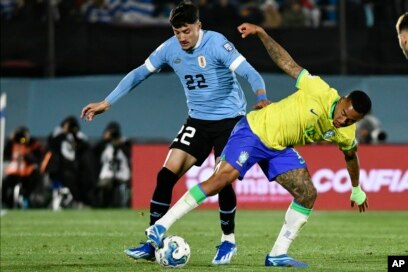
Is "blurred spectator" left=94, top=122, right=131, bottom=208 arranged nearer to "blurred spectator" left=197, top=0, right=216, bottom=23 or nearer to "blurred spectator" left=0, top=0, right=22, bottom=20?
"blurred spectator" left=197, top=0, right=216, bottom=23

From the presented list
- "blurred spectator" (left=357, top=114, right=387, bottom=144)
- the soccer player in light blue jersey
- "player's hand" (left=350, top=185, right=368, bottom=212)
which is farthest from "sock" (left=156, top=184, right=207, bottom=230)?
"blurred spectator" (left=357, top=114, right=387, bottom=144)

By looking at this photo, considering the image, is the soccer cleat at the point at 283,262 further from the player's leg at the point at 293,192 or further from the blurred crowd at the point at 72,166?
the blurred crowd at the point at 72,166

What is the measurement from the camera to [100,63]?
2306 centimetres

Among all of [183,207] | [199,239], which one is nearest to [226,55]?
[183,207]

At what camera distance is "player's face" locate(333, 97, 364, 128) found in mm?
10062

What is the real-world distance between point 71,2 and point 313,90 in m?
13.4

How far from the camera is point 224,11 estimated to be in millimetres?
22578

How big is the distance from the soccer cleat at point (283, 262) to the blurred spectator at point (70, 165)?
12.1 m

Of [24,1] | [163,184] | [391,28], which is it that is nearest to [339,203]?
[391,28]

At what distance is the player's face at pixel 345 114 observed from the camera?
10.1 metres

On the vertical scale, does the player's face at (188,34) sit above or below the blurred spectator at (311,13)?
below

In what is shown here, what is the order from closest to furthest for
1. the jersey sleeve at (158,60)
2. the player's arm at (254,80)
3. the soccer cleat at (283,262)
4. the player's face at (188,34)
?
1. the soccer cleat at (283,262)
2. the player's arm at (254,80)
3. the player's face at (188,34)
4. the jersey sleeve at (158,60)

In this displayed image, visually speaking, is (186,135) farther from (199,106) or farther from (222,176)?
(222,176)

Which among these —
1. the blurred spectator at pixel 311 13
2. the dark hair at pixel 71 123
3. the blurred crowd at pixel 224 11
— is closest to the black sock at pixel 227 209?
the blurred crowd at pixel 224 11
